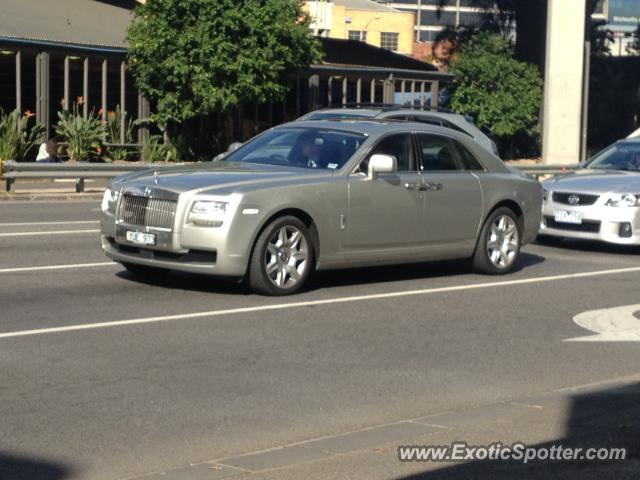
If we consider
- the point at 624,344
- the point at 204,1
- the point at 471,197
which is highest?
the point at 204,1

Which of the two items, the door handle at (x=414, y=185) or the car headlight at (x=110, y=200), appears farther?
the door handle at (x=414, y=185)

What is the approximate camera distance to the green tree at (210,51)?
32.2 metres

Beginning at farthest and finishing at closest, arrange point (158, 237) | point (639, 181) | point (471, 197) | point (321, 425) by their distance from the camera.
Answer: point (639, 181)
point (471, 197)
point (158, 237)
point (321, 425)

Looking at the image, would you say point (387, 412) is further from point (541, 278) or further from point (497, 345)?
point (541, 278)

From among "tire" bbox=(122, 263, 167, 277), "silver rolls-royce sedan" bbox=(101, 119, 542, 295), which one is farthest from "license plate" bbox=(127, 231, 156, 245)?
"tire" bbox=(122, 263, 167, 277)

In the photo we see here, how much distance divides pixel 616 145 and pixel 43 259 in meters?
9.20

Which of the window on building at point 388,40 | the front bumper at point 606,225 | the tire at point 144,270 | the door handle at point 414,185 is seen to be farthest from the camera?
the window on building at point 388,40

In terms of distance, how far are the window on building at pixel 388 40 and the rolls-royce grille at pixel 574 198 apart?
83.4m

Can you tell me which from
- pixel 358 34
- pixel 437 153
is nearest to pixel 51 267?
pixel 437 153

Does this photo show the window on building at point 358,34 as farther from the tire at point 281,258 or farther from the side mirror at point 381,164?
the tire at point 281,258

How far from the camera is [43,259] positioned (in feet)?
46.0

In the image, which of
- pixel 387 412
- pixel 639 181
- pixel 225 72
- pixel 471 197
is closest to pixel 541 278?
pixel 471 197

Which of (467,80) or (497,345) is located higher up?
(467,80)

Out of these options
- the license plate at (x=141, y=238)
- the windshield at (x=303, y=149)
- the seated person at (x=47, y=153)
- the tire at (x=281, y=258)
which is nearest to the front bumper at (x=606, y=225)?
the windshield at (x=303, y=149)
